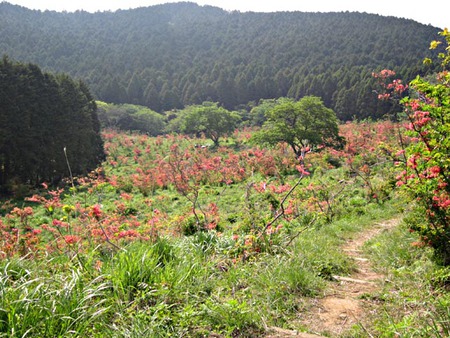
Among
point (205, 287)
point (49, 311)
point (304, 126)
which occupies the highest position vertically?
point (49, 311)

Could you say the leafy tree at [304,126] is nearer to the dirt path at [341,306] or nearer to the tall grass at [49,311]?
the dirt path at [341,306]

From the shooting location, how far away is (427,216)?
381 cm

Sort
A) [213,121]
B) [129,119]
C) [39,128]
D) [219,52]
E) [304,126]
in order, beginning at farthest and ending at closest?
[219,52], [129,119], [213,121], [304,126], [39,128]

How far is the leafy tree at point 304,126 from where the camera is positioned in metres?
22.8

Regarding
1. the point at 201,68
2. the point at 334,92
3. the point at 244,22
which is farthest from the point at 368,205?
the point at 244,22

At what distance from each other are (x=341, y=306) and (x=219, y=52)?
118 m

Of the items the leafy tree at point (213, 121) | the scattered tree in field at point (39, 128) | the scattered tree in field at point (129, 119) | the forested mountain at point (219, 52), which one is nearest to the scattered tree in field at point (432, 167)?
the scattered tree in field at point (39, 128)

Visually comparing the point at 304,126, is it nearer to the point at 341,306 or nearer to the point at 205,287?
the point at 341,306

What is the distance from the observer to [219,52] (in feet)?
373

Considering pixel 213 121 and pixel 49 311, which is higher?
pixel 49 311

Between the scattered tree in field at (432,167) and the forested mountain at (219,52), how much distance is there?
158 feet

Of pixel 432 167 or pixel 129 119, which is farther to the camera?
pixel 129 119

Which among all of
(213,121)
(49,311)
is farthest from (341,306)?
(213,121)

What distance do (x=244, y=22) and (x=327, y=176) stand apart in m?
139
